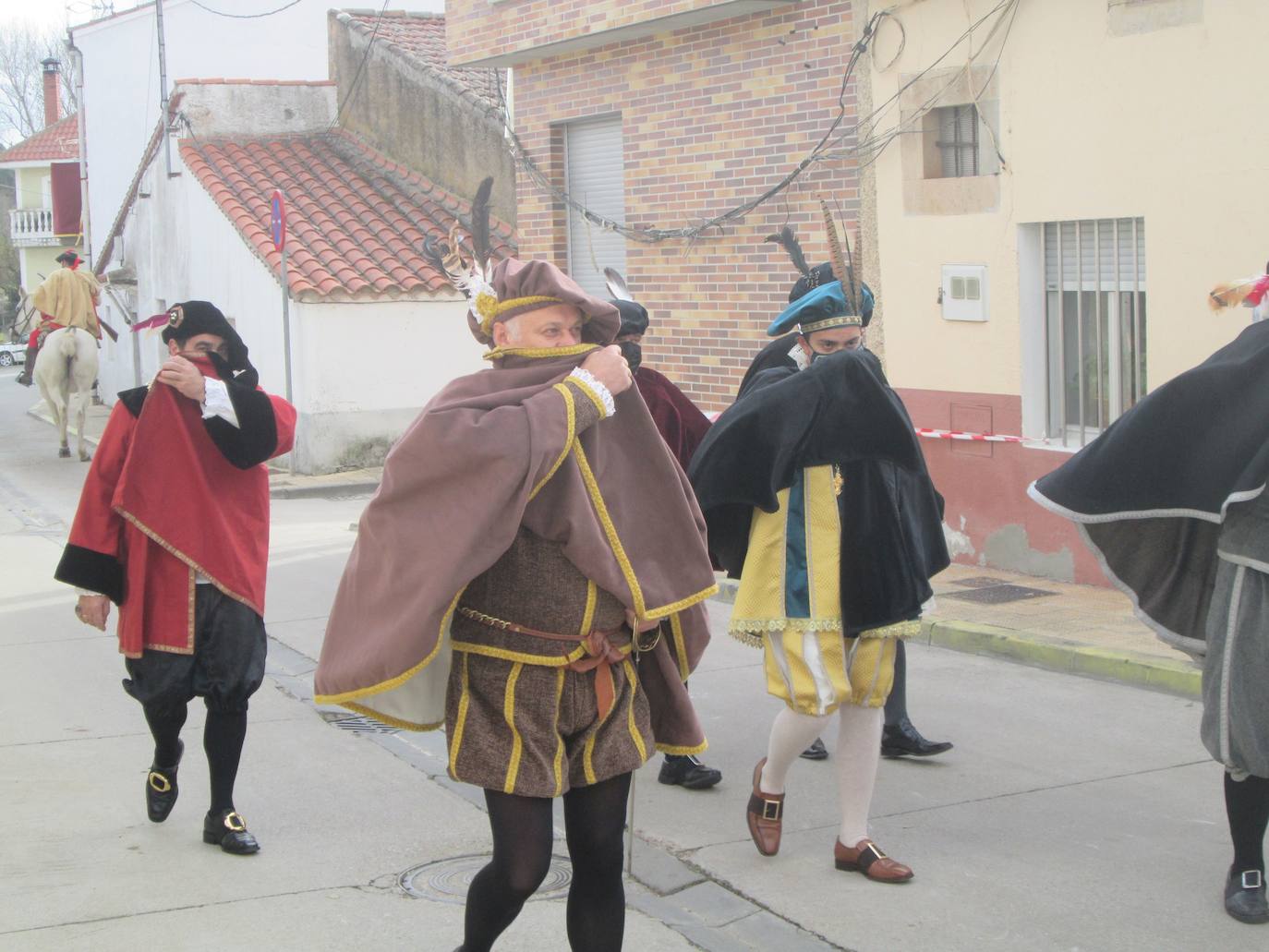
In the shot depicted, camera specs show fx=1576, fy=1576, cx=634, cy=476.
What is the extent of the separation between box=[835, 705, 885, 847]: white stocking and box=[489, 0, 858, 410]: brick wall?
6458 millimetres

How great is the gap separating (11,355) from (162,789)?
173ft

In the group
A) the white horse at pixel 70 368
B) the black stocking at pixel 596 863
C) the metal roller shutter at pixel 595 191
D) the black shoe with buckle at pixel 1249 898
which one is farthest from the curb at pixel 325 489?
the black stocking at pixel 596 863

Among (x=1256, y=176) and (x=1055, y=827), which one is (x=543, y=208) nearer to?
(x=1256, y=176)

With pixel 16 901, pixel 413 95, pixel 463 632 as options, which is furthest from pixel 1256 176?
pixel 413 95

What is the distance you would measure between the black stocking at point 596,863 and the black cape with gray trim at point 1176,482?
168 centimetres

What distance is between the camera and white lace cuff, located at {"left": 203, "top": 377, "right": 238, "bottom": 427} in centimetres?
491

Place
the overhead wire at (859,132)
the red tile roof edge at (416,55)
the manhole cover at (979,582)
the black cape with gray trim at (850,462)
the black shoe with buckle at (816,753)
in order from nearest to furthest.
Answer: the black cape with gray trim at (850,462) → the black shoe with buckle at (816,753) → the manhole cover at (979,582) → the overhead wire at (859,132) → the red tile roof edge at (416,55)

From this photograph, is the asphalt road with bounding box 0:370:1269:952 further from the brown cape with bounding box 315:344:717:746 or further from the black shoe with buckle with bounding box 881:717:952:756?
the brown cape with bounding box 315:344:717:746

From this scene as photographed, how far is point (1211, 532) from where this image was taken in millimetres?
4441

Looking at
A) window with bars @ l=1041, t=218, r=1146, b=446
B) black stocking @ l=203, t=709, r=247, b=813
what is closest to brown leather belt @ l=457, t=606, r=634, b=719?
black stocking @ l=203, t=709, r=247, b=813

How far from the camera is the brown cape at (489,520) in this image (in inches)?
127

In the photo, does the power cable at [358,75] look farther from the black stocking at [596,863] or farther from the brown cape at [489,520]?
the black stocking at [596,863]

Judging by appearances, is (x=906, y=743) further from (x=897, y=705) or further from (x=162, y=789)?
(x=162, y=789)

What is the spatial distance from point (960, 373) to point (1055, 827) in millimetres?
5161
